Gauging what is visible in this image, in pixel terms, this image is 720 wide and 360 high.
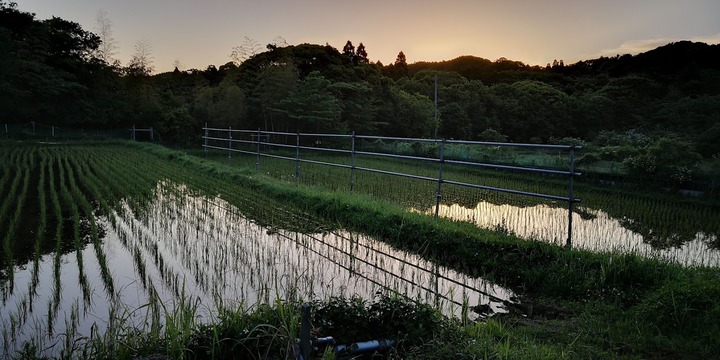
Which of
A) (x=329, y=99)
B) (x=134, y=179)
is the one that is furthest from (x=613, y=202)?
(x=329, y=99)

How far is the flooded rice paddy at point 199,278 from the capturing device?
3607 millimetres

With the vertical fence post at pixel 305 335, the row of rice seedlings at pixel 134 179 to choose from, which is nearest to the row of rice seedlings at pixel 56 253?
the row of rice seedlings at pixel 134 179

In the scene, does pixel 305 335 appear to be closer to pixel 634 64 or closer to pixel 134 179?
pixel 134 179

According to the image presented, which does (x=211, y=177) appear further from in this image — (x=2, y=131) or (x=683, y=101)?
(x=683, y=101)

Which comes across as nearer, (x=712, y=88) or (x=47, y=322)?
(x=47, y=322)

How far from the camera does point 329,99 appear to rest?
27531 millimetres

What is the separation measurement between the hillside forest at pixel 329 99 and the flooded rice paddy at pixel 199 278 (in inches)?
530

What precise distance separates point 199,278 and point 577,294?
12.1 feet

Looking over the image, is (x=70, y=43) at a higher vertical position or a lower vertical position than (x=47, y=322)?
higher

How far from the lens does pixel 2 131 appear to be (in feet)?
87.8

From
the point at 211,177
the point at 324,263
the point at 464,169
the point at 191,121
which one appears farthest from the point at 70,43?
the point at 324,263

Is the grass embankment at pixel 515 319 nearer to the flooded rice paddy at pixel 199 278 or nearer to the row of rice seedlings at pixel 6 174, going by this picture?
the flooded rice paddy at pixel 199 278

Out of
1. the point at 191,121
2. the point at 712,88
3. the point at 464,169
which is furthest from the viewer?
the point at 712,88

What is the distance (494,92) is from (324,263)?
44509mm
